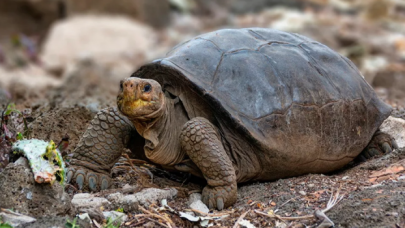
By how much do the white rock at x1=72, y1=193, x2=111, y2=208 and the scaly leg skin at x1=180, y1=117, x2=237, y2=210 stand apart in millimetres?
544

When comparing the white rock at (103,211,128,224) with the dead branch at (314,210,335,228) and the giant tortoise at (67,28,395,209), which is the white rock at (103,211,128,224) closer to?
the giant tortoise at (67,28,395,209)

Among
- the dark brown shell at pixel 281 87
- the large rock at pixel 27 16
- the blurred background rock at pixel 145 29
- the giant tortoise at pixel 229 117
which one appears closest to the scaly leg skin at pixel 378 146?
the dark brown shell at pixel 281 87

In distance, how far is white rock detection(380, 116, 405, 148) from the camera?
158 inches

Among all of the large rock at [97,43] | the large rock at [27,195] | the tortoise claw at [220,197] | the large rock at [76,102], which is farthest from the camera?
the large rock at [97,43]

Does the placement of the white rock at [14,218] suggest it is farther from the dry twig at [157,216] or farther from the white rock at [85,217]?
the dry twig at [157,216]

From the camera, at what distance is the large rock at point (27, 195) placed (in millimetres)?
2377

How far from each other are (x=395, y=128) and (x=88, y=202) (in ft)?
8.16

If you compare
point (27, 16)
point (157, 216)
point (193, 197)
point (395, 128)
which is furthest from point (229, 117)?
point (27, 16)

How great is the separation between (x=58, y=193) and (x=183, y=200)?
802 mm

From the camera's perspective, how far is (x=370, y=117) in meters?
3.74

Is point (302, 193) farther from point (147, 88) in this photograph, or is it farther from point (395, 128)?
point (395, 128)

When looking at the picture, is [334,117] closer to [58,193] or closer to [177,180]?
[177,180]

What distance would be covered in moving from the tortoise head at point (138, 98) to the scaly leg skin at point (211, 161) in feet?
0.75

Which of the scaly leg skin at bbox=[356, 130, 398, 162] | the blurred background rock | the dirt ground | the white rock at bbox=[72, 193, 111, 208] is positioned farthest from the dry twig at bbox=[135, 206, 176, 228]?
the blurred background rock
